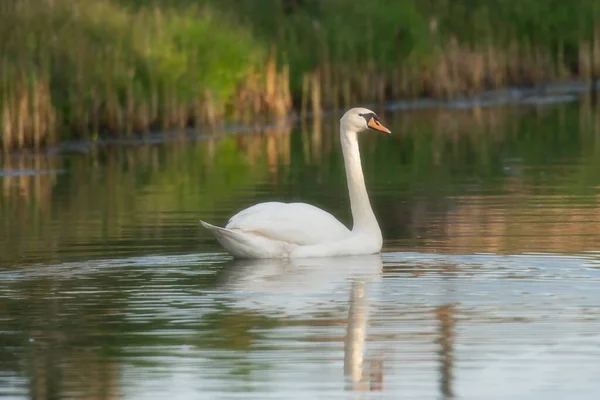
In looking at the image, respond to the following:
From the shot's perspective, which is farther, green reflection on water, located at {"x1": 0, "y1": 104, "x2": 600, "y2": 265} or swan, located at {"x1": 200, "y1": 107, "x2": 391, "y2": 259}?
green reflection on water, located at {"x1": 0, "y1": 104, "x2": 600, "y2": 265}

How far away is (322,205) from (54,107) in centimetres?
912

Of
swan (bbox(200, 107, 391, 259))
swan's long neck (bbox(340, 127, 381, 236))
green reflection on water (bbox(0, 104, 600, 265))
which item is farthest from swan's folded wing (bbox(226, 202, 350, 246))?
green reflection on water (bbox(0, 104, 600, 265))

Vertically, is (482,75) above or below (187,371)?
above

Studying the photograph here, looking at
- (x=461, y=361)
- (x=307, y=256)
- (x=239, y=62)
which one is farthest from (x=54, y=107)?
(x=461, y=361)

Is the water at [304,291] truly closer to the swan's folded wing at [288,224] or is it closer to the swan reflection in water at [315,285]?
the swan reflection in water at [315,285]

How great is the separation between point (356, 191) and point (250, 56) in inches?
678

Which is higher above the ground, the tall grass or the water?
the tall grass

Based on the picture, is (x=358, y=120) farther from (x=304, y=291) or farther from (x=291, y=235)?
(x=304, y=291)

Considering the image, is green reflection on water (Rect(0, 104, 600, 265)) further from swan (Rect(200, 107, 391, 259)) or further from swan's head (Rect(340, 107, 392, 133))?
swan (Rect(200, 107, 391, 259))

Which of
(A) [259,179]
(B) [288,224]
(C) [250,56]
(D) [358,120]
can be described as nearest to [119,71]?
(C) [250,56]

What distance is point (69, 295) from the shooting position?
1191cm

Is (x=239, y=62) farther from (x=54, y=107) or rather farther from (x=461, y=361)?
(x=461, y=361)

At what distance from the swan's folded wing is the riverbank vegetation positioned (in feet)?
38.7

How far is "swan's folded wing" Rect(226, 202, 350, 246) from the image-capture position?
44.4 ft
